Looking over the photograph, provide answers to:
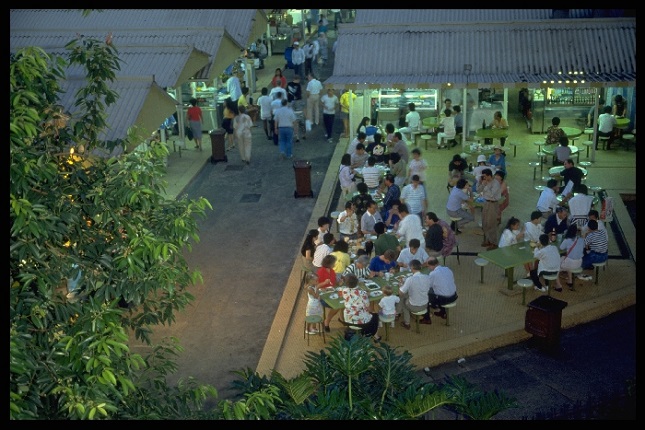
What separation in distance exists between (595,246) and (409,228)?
3033mm

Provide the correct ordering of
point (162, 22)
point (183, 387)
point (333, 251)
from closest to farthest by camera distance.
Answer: point (183, 387) < point (333, 251) < point (162, 22)

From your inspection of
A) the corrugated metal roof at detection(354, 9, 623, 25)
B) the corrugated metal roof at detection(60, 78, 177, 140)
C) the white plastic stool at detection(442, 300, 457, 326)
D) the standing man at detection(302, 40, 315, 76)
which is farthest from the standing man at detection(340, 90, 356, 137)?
the white plastic stool at detection(442, 300, 457, 326)

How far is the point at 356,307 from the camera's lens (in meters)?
13.4

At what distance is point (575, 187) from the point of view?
57.3 feet

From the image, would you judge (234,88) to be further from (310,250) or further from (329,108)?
(310,250)

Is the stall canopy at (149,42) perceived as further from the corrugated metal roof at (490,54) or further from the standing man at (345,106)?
the corrugated metal roof at (490,54)

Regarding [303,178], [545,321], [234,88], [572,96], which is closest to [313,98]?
[234,88]

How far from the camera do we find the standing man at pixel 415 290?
13.7 meters

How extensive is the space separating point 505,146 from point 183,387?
52.5 feet

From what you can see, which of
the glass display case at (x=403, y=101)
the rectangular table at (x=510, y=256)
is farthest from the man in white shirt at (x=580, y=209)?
the glass display case at (x=403, y=101)

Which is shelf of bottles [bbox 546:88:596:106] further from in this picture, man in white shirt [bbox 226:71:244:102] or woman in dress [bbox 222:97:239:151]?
man in white shirt [bbox 226:71:244:102]

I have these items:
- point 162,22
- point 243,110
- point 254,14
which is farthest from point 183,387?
point 254,14

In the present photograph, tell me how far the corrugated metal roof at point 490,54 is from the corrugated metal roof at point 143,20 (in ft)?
14.9
